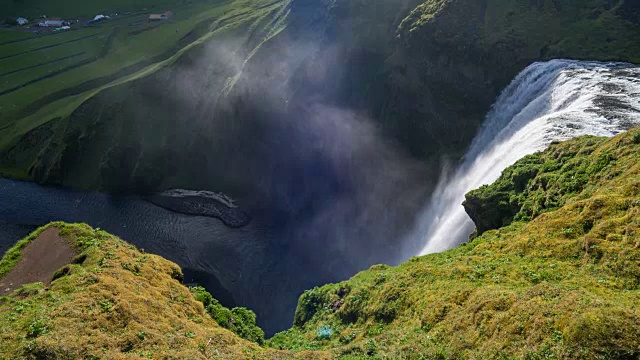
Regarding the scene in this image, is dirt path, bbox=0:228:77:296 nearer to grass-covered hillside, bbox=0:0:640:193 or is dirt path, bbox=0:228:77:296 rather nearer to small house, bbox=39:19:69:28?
grass-covered hillside, bbox=0:0:640:193

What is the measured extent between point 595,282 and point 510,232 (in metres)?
11.7

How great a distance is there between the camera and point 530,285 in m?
25.1

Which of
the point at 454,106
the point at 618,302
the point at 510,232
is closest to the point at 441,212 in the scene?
the point at 454,106

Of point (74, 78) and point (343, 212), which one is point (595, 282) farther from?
point (74, 78)

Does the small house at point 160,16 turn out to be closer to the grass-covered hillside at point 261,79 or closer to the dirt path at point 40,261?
the grass-covered hillside at point 261,79

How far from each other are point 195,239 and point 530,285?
61.7 meters

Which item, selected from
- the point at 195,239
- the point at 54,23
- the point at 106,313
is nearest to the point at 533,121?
the point at 106,313

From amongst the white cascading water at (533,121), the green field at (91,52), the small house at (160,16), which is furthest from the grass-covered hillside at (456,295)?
the small house at (160,16)

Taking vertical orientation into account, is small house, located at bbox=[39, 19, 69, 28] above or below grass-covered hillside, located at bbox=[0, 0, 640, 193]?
above

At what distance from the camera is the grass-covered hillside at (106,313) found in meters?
22.2

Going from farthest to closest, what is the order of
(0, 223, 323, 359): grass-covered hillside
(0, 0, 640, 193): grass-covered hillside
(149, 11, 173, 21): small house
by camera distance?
(149, 11, 173, 21): small house < (0, 0, 640, 193): grass-covered hillside < (0, 223, 323, 359): grass-covered hillside

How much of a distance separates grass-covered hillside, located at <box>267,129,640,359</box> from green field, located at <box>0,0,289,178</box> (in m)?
82.7

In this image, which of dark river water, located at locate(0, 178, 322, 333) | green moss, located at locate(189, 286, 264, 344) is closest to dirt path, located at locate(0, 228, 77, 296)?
green moss, located at locate(189, 286, 264, 344)

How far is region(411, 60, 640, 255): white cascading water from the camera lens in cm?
4288
